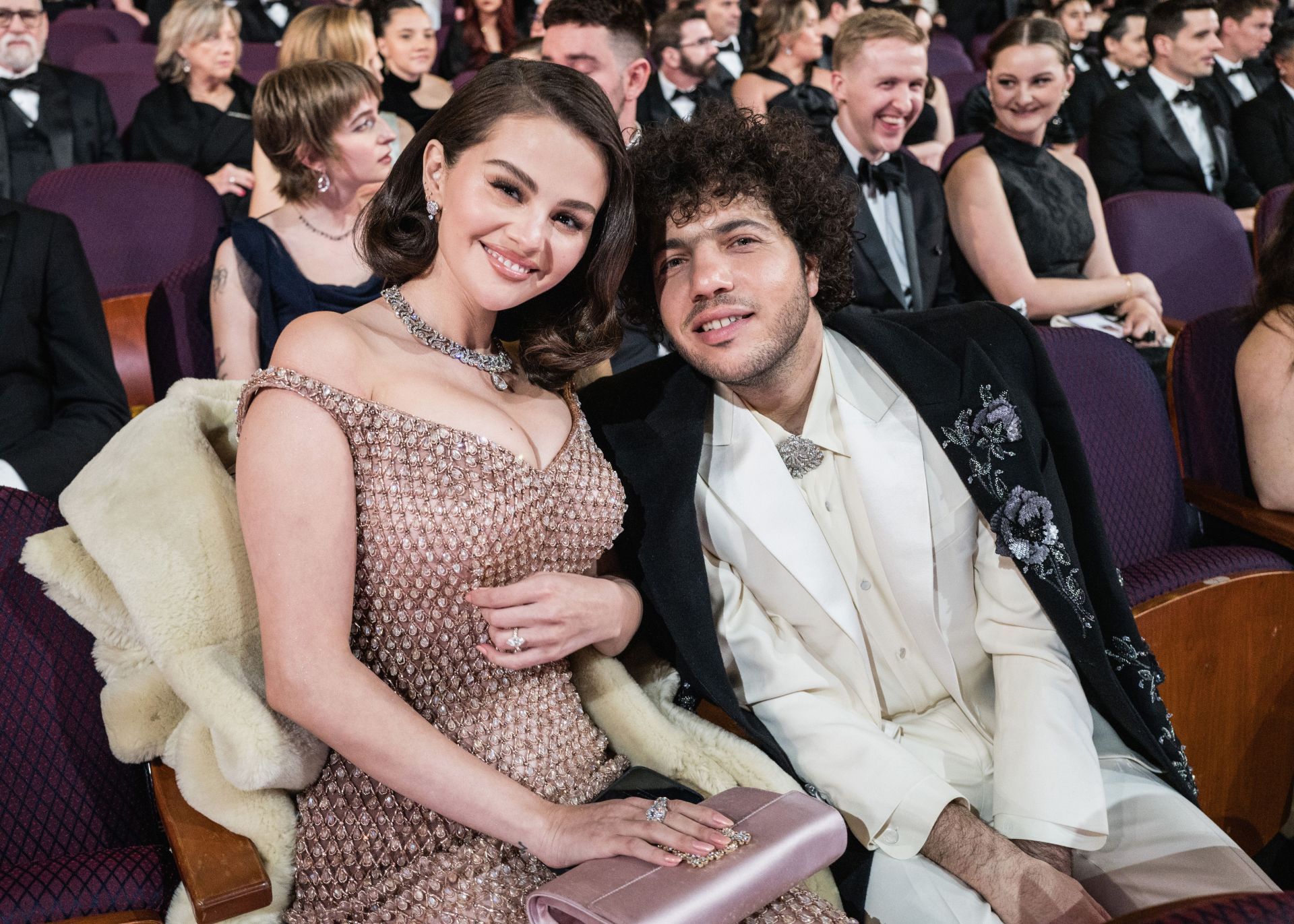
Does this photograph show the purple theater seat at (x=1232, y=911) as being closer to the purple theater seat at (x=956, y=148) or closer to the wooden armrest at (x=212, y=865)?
the wooden armrest at (x=212, y=865)

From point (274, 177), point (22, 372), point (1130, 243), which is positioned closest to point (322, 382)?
point (22, 372)

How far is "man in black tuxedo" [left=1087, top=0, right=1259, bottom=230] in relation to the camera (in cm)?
491

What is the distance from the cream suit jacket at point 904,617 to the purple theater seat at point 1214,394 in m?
0.90

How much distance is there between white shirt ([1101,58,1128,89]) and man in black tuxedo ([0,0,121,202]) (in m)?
4.92

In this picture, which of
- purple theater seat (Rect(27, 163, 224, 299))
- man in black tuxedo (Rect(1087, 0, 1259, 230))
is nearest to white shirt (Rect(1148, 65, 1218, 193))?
man in black tuxedo (Rect(1087, 0, 1259, 230))

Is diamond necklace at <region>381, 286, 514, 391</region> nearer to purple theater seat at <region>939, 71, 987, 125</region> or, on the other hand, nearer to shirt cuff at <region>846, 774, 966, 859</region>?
shirt cuff at <region>846, 774, 966, 859</region>

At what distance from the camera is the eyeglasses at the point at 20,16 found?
3.87 metres

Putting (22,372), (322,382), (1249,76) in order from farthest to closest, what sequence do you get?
(1249,76) < (22,372) < (322,382)

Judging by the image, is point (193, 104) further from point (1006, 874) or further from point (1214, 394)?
point (1006, 874)

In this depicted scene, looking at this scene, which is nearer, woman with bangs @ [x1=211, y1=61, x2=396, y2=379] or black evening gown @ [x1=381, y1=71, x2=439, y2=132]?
woman with bangs @ [x1=211, y1=61, x2=396, y2=379]

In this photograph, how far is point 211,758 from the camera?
142 cm

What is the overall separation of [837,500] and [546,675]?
54 centimetres

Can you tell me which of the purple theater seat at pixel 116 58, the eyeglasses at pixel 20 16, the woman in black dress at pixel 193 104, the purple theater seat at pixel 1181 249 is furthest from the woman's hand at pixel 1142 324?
the purple theater seat at pixel 116 58

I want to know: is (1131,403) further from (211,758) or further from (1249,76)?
(1249,76)
